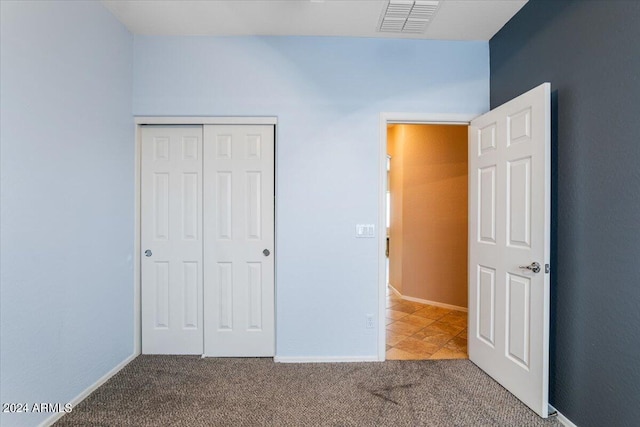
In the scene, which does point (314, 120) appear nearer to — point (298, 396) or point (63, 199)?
point (63, 199)

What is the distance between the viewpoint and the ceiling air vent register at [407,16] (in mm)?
Answer: 2100

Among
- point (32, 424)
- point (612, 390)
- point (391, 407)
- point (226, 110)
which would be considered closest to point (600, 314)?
point (612, 390)

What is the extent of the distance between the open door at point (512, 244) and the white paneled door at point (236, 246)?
1778 mm

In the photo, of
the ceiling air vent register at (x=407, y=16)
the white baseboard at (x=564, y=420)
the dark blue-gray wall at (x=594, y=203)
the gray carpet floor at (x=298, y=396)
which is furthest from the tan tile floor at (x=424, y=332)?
the ceiling air vent register at (x=407, y=16)

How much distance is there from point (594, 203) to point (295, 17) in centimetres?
241

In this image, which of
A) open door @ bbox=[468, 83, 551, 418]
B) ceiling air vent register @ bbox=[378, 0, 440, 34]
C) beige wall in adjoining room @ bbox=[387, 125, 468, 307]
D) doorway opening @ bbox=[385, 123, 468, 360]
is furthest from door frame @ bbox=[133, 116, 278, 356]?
beige wall in adjoining room @ bbox=[387, 125, 468, 307]

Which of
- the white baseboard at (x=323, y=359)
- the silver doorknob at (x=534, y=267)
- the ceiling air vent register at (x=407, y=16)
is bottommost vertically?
the white baseboard at (x=323, y=359)

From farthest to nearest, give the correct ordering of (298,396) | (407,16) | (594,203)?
(407,16) → (298,396) → (594,203)

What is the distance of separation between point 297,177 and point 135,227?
1536mm

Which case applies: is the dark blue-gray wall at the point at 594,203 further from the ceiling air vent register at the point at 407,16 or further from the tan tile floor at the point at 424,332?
the tan tile floor at the point at 424,332

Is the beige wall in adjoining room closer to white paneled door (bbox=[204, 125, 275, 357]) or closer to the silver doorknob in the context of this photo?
the silver doorknob

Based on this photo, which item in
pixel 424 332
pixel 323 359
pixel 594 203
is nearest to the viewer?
pixel 594 203

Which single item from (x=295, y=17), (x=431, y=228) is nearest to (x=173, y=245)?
(x=295, y=17)

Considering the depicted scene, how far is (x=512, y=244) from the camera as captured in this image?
2.03 metres
